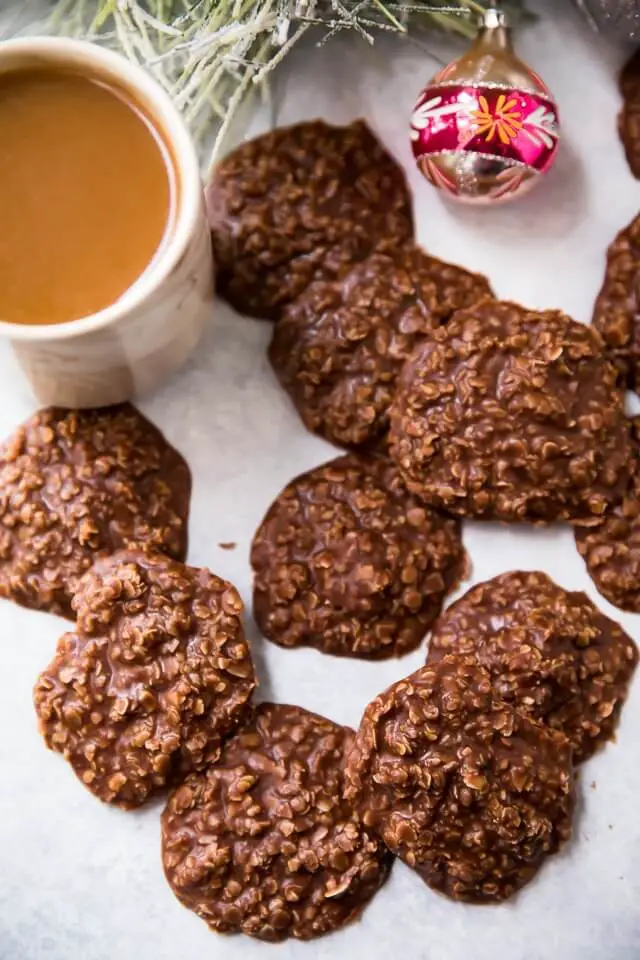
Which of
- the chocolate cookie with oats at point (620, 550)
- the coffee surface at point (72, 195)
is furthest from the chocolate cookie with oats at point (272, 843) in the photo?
the coffee surface at point (72, 195)

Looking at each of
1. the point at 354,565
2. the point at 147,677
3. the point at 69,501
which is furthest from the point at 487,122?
the point at 147,677

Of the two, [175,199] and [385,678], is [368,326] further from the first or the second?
[385,678]

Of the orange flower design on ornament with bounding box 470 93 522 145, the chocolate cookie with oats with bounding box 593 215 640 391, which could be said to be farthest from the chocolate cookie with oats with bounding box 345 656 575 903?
the orange flower design on ornament with bounding box 470 93 522 145

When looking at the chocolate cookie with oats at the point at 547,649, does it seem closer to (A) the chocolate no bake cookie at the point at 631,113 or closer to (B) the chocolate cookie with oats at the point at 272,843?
(B) the chocolate cookie with oats at the point at 272,843

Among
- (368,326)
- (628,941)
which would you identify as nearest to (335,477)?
(368,326)

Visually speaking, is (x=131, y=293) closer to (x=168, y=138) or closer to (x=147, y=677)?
(x=168, y=138)

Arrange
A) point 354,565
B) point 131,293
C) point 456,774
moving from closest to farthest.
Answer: point 131,293
point 456,774
point 354,565
